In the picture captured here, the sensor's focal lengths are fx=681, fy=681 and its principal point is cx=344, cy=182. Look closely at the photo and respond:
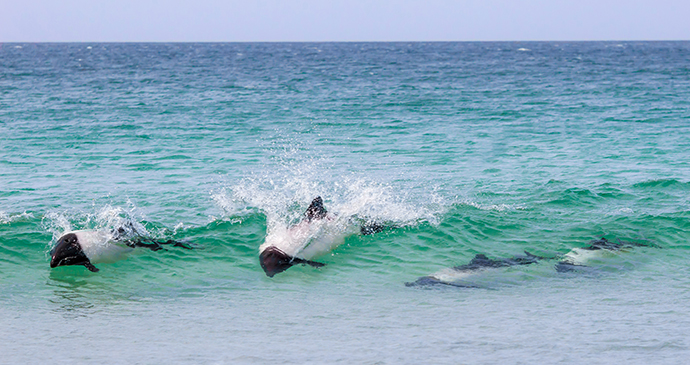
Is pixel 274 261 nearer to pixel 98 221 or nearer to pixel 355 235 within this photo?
pixel 355 235

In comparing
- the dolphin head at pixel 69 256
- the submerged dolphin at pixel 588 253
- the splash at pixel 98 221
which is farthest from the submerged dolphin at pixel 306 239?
the submerged dolphin at pixel 588 253

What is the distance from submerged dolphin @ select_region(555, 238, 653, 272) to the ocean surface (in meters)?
0.27

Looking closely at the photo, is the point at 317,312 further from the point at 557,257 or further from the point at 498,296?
the point at 557,257

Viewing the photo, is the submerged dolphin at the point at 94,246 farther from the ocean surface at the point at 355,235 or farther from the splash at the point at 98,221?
the ocean surface at the point at 355,235

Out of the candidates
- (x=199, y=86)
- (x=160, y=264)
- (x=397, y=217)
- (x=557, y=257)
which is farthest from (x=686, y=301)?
(x=199, y=86)

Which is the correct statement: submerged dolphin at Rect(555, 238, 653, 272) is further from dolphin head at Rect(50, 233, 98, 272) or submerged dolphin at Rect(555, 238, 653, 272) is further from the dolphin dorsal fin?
dolphin head at Rect(50, 233, 98, 272)

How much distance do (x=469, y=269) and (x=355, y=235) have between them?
8.55ft

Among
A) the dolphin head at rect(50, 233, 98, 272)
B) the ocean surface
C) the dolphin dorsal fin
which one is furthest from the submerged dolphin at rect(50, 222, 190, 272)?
the dolphin dorsal fin

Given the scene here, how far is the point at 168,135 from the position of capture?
80.7ft

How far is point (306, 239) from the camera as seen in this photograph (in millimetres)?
11688

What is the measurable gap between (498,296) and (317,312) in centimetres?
258

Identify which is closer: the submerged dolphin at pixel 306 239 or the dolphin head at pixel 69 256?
the dolphin head at pixel 69 256

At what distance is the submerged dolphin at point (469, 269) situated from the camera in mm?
10273

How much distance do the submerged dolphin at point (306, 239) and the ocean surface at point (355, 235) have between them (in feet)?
0.81
